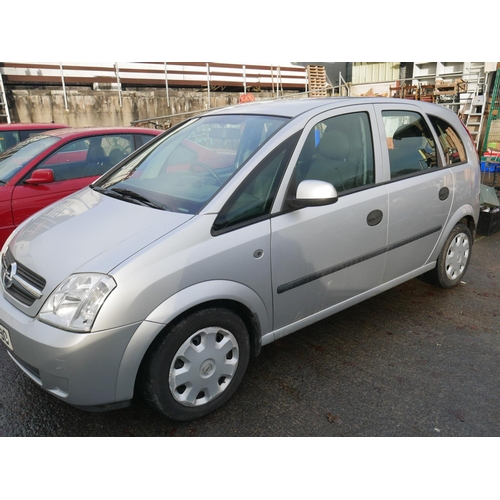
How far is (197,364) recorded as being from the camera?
2355mm

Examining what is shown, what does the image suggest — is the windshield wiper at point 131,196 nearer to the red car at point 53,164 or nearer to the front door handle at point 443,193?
the red car at point 53,164

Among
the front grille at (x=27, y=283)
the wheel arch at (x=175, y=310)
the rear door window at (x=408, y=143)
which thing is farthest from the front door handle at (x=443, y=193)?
the front grille at (x=27, y=283)

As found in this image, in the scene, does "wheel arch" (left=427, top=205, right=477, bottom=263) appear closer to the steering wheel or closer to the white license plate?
the steering wheel

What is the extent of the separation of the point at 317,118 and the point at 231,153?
0.62 meters

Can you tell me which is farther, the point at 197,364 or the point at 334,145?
the point at 334,145

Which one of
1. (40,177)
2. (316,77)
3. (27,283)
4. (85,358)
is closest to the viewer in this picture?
(85,358)

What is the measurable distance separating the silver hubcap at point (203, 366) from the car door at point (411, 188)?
1.50 m

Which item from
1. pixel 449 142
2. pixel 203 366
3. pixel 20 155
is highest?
pixel 449 142

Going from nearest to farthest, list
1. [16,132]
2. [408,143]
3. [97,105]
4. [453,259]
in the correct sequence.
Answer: [408,143]
[453,259]
[16,132]
[97,105]

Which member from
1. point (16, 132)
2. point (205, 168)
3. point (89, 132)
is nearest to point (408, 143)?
point (205, 168)

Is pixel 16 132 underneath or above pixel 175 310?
above

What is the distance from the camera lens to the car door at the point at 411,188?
3.24 m

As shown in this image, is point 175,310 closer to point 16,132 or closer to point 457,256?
point 457,256

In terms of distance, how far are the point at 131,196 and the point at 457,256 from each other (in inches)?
118
